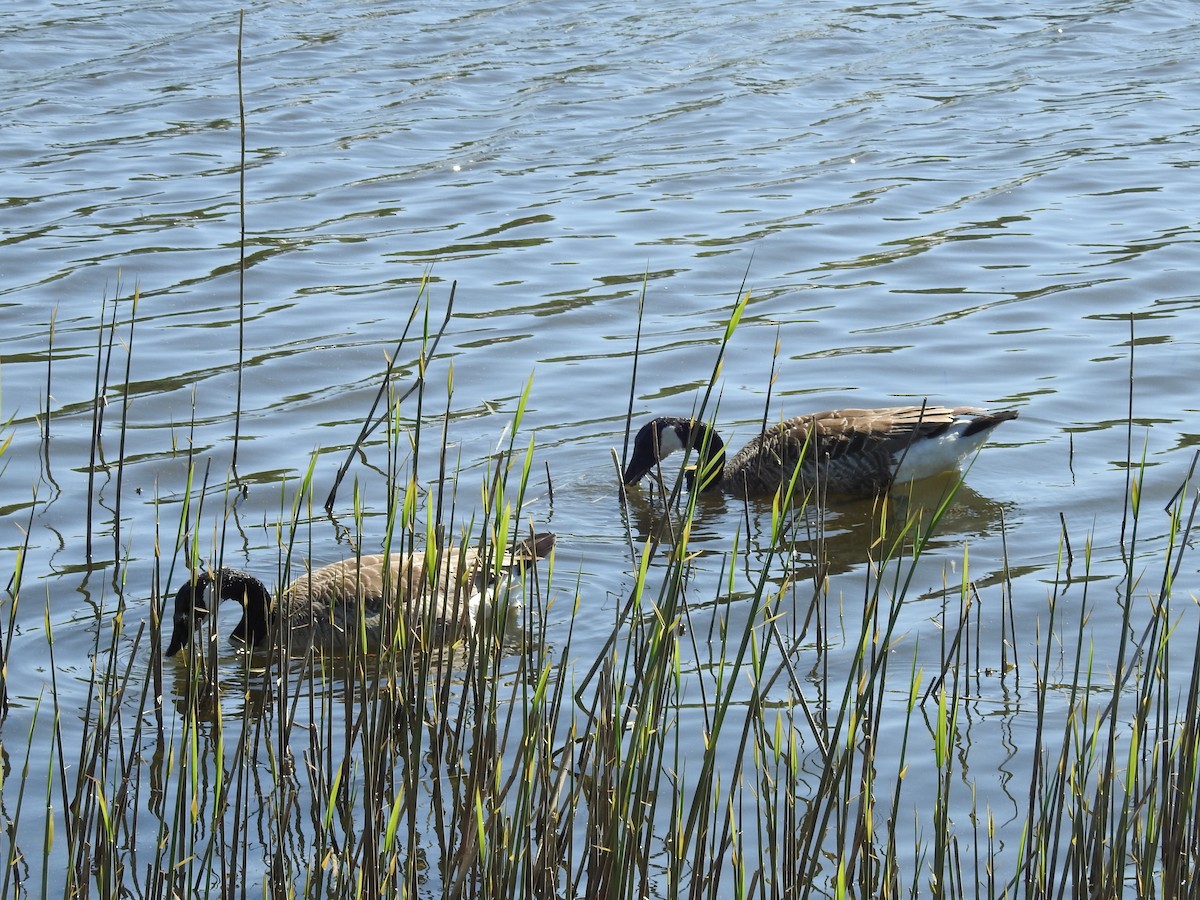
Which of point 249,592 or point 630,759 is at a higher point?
point 630,759

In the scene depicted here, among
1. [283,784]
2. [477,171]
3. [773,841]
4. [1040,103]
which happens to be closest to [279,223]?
[477,171]

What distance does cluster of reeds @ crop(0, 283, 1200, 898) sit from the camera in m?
4.06

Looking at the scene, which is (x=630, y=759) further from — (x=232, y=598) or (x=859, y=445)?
(x=859, y=445)

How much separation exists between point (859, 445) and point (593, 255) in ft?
13.3

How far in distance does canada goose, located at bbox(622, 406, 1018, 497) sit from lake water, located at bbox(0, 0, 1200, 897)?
22cm

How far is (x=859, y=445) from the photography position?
8.77 meters

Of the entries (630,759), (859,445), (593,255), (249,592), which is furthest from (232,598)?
(593,255)

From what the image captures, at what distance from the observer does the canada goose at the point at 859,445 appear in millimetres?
8656

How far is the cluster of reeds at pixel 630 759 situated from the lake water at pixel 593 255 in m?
0.22

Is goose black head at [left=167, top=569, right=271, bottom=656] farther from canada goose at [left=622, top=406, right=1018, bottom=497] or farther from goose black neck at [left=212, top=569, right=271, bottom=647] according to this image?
canada goose at [left=622, top=406, right=1018, bottom=497]

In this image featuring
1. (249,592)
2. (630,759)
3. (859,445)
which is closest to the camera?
(630,759)

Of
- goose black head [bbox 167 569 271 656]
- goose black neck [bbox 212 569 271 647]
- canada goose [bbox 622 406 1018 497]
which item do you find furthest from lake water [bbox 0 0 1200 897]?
goose black neck [bbox 212 569 271 647]

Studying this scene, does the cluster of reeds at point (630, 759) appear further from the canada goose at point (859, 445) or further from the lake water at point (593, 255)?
the canada goose at point (859, 445)

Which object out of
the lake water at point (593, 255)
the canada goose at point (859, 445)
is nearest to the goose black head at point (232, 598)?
the lake water at point (593, 255)
